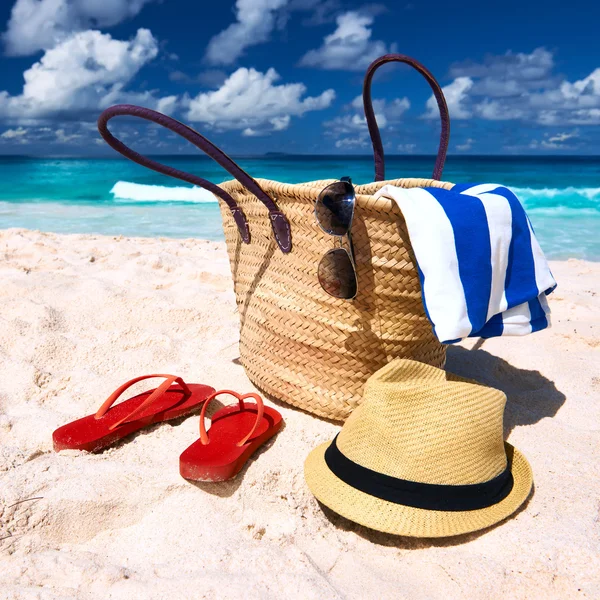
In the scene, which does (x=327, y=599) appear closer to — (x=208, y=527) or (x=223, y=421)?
(x=208, y=527)

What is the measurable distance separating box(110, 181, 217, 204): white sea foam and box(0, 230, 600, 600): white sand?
10.2 meters

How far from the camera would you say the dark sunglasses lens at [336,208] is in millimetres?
1332

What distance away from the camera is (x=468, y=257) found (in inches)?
53.6

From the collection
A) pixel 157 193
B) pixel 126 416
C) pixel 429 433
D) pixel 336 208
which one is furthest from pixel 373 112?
pixel 157 193

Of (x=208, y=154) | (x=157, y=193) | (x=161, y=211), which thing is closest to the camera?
(x=208, y=154)

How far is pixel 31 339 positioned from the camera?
2.14 metres

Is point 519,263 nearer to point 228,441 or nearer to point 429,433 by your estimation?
point 429,433

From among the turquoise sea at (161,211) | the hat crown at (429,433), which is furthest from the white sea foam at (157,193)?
the hat crown at (429,433)

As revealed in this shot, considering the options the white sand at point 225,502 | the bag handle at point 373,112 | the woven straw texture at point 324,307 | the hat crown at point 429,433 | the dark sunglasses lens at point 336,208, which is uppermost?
the bag handle at point 373,112

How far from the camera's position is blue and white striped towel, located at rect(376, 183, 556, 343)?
1.33m

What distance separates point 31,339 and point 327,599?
5.40ft

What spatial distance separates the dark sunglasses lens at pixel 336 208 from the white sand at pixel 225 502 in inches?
25.6

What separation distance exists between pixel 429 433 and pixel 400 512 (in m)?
0.19

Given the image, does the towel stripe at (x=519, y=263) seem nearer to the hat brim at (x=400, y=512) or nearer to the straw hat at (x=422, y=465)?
the straw hat at (x=422, y=465)
